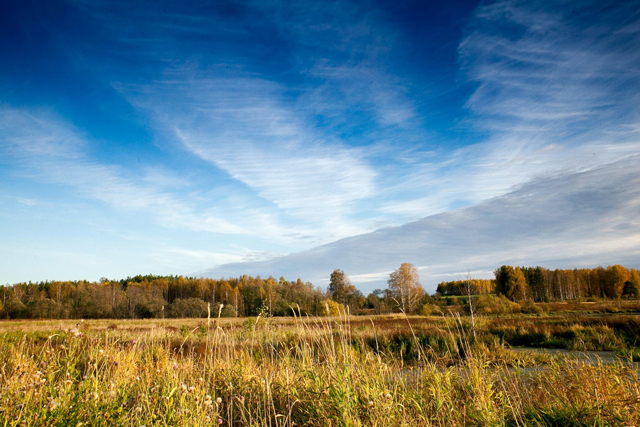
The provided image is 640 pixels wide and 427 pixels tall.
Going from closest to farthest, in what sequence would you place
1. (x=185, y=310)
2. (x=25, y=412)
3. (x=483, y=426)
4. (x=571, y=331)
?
(x=25, y=412)
(x=483, y=426)
(x=571, y=331)
(x=185, y=310)

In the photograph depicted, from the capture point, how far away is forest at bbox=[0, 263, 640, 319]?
167 ft

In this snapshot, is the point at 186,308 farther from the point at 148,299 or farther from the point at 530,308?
the point at 530,308

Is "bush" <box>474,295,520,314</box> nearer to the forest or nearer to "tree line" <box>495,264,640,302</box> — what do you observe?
the forest

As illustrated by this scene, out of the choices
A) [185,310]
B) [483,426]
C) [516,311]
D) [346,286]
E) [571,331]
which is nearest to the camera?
[483,426]

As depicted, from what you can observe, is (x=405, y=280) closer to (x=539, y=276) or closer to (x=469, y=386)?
(x=539, y=276)

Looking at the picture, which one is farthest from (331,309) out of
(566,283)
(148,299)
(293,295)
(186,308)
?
(566,283)

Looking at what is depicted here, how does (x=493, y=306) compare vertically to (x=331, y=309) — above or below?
below

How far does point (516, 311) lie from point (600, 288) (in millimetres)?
55123

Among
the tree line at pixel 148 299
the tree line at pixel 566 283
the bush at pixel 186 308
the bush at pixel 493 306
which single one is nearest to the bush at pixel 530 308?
the bush at pixel 493 306

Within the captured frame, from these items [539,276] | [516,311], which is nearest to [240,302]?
[516,311]

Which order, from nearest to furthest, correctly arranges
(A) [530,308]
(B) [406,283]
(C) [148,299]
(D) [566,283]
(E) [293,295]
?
(A) [530,308] < (B) [406,283] < (E) [293,295] < (C) [148,299] < (D) [566,283]

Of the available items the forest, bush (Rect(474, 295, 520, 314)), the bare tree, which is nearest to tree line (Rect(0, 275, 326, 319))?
the forest

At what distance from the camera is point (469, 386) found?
13.5 ft

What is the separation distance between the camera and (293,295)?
205ft
